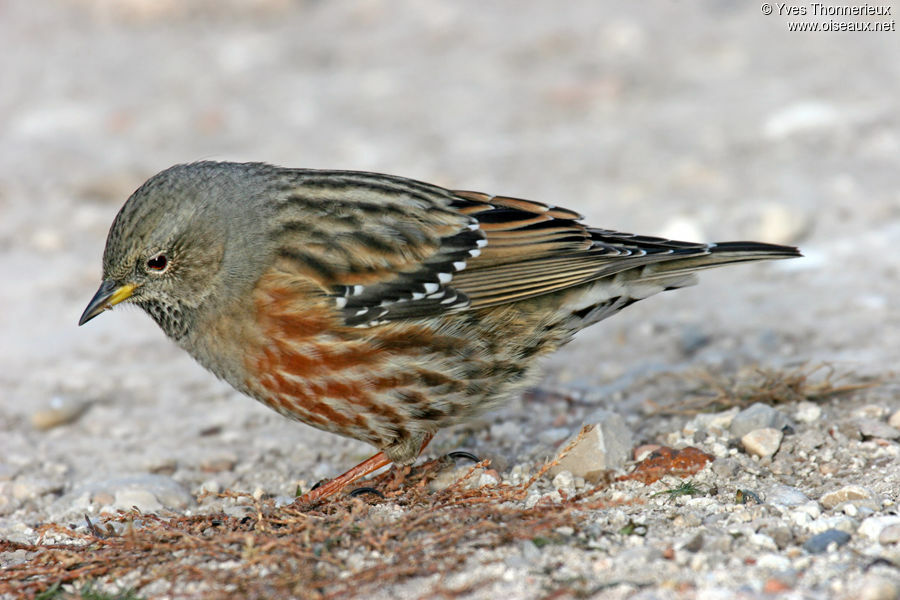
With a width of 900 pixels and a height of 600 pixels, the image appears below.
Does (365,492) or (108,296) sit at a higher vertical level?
(108,296)

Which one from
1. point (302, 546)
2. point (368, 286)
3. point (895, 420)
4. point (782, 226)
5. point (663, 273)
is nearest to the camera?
point (302, 546)

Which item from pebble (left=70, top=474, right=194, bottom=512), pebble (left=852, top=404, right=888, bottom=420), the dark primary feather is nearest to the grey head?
the dark primary feather

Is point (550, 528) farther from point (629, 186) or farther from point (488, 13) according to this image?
point (488, 13)

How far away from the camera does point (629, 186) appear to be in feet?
28.7

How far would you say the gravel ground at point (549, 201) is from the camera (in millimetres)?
4184

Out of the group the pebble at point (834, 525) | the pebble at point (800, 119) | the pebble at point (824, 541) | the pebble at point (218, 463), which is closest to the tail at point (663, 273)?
the pebble at point (834, 525)

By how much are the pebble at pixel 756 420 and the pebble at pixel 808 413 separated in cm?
14

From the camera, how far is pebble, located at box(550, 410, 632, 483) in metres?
4.66

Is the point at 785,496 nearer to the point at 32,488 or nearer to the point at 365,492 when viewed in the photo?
the point at 365,492

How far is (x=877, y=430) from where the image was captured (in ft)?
16.1

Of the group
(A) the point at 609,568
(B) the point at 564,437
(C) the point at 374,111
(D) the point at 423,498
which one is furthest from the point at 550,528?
(C) the point at 374,111

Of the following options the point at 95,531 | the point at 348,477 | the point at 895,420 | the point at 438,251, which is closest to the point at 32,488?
the point at 95,531

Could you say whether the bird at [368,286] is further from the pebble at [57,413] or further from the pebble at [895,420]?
the pebble at [57,413]

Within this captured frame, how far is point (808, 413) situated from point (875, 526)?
1.31 meters
